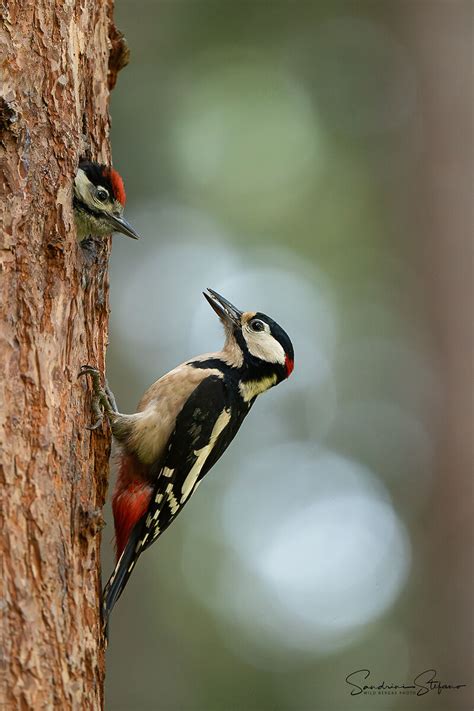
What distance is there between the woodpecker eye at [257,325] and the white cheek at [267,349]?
2 centimetres

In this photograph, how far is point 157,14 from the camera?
8.29 meters

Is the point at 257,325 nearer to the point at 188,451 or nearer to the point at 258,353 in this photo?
the point at 258,353

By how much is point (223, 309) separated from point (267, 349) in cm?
36

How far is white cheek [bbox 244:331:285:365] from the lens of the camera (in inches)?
157

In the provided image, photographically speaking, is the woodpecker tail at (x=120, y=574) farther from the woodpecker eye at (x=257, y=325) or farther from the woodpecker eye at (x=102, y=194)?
the woodpecker eye at (x=102, y=194)

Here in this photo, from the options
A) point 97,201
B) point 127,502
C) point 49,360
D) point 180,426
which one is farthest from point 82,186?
point 127,502

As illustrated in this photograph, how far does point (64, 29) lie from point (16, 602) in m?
2.00

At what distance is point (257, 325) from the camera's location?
4.04m

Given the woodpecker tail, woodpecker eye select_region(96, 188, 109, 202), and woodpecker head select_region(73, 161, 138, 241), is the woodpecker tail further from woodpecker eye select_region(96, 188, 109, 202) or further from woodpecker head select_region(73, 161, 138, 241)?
woodpecker eye select_region(96, 188, 109, 202)

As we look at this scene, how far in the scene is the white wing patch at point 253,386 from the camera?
3.92 m

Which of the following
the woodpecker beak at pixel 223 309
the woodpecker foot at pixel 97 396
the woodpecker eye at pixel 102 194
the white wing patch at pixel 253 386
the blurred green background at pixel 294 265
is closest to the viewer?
the woodpecker foot at pixel 97 396

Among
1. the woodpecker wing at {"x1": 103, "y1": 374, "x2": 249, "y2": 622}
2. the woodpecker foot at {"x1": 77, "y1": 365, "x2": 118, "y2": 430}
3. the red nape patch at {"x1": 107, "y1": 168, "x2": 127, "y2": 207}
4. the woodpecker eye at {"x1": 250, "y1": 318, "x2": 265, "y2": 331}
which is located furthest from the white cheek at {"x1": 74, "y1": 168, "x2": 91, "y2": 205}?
the woodpecker eye at {"x1": 250, "y1": 318, "x2": 265, "y2": 331}

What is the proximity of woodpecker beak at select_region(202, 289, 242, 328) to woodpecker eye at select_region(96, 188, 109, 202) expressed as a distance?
114 cm

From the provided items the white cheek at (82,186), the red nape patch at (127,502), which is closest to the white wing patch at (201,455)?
the red nape patch at (127,502)
